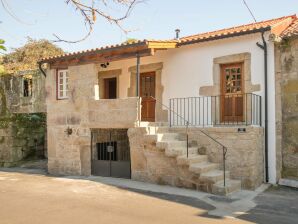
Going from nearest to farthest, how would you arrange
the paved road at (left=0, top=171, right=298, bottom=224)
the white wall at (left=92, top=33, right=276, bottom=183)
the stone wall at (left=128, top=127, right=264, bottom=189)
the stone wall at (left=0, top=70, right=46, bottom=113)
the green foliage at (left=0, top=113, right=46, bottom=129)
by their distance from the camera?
the paved road at (left=0, top=171, right=298, bottom=224)
the stone wall at (left=128, top=127, right=264, bottom=189)
the white wall at (left=92, top=33, right=276, bottom=183)
the stone wall at (left=0, top=70, right=46, bottom=113)
the green foliage at (left=0, top=113, right=46, bottom=129)

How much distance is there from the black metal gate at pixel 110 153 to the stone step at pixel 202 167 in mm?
2680

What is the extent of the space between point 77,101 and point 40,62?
8.49ft

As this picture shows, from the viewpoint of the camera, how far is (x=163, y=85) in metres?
12.1

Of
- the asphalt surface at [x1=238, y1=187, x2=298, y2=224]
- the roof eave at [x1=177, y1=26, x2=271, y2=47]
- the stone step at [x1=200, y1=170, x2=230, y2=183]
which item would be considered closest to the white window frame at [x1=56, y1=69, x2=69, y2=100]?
the roof eave at [x1=177, y1=26, x2=271, y2=47]

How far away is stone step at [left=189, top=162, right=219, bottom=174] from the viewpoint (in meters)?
9.28

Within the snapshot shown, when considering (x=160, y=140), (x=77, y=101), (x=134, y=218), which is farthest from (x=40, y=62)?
(x=134, y=218)

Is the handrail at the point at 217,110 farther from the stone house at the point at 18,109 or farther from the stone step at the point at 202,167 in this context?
the stone house at the point at 18,109

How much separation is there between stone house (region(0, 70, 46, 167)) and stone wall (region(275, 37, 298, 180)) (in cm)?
958

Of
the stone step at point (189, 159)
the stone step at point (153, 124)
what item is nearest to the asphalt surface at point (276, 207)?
the stone step at point (189, 159)

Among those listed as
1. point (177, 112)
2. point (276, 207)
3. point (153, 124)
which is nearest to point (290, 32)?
point (177, 112)

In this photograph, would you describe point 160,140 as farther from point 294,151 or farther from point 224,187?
point 294,151

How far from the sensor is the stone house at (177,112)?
9773mm

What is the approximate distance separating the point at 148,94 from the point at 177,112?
1.55m

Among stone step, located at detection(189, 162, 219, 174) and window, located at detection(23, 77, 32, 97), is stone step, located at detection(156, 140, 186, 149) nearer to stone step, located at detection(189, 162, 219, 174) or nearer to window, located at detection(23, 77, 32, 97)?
stone step, located at detection(189, 162, 219, 174)
